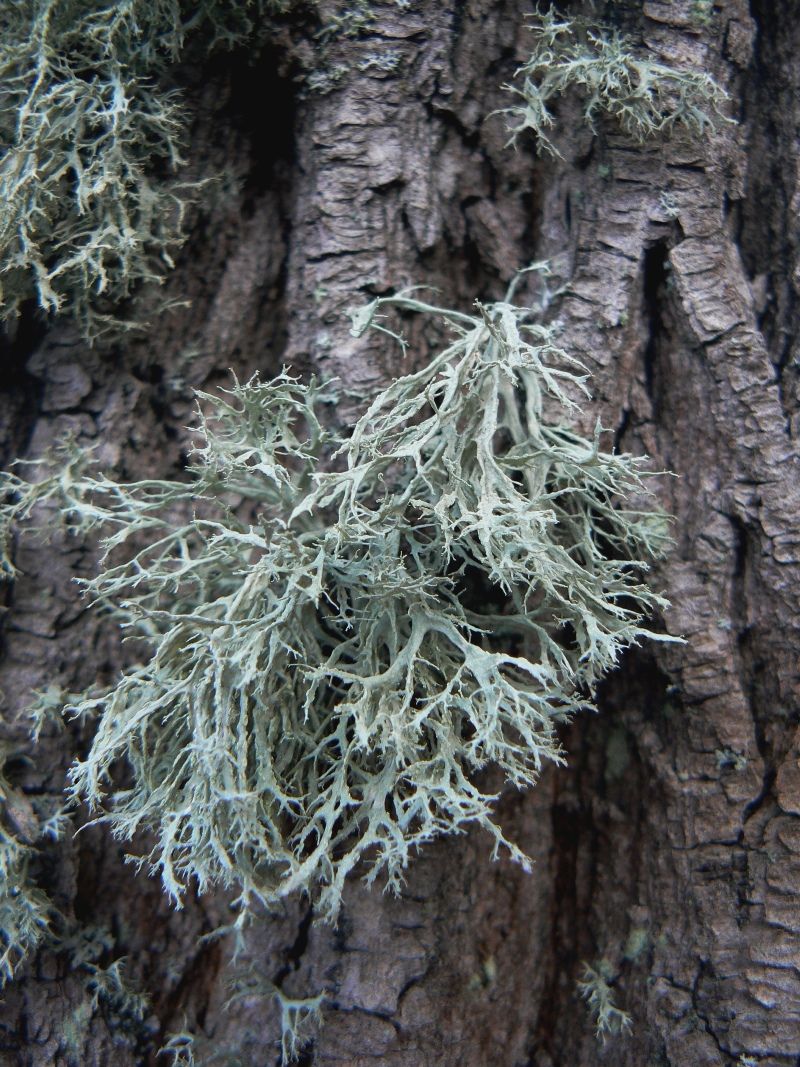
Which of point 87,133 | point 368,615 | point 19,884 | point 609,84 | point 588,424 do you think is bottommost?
point 19,884

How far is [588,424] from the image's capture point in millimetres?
1788

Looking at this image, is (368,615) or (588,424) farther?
(588,424)

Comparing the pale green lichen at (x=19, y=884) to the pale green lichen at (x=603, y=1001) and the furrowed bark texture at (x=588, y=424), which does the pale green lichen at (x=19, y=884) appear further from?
the pale green lichen at (x=603, y=1001)

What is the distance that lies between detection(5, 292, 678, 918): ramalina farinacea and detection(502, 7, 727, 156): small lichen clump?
0.48 m

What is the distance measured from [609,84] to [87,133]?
116cm

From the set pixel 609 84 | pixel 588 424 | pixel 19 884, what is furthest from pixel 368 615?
pixel 609 84

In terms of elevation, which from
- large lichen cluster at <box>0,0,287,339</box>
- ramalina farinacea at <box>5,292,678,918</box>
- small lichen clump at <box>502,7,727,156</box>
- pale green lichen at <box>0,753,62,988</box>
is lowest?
pale green lichen at <box>0,753,62,988</box>

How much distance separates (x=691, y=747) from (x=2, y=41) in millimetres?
2187

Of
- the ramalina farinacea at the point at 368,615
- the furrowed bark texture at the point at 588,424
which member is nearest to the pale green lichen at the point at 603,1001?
the furrowed bark texture at the point at 588,424

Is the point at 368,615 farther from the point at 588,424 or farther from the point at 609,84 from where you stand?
the point at 609,84

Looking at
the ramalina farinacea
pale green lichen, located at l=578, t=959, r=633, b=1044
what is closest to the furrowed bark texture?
pale green lichen, located at l=578, t=959, r=633, b=1044

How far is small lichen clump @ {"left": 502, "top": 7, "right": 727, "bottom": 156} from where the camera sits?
5.70ft

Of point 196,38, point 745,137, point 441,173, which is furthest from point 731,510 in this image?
point 196,38

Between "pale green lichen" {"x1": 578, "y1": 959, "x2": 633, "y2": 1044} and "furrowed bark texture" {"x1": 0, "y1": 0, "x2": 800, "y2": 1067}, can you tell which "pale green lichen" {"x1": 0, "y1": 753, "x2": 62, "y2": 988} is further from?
"pale green lichen" {"x1": 578, "y1": 959, "x2": 633, "y2": 1044}
